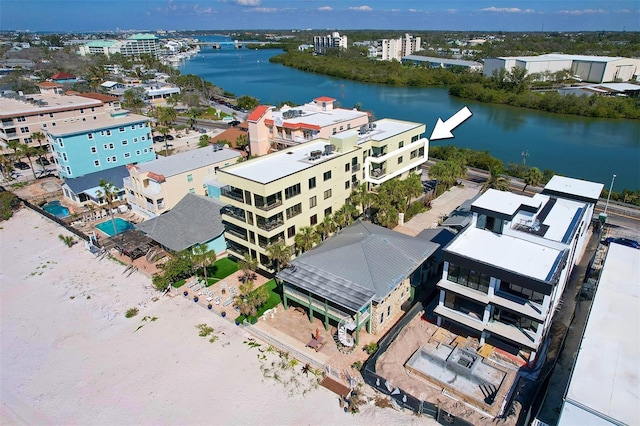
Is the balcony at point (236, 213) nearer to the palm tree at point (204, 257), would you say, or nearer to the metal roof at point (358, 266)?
the palm tree at point (204, 257)

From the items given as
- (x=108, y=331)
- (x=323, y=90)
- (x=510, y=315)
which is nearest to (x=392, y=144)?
(x=510, y=315)

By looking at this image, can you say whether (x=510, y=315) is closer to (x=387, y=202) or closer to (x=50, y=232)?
(x=387, y=202)

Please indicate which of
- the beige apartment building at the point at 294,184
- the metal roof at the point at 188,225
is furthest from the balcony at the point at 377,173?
the metal roof at the point at 188,225

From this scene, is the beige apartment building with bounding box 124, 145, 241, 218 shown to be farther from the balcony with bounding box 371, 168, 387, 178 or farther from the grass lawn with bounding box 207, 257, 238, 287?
the balcony with bounding box 371, 168, 387, 178

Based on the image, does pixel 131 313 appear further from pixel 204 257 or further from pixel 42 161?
pixel 42 161

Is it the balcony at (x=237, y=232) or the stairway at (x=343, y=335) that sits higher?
the balcony at (x=237, y=232)

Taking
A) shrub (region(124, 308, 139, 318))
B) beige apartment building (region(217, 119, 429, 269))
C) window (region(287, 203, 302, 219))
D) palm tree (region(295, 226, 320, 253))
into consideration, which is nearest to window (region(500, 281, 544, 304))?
palm tree (region(295, 226, 320, 253))
